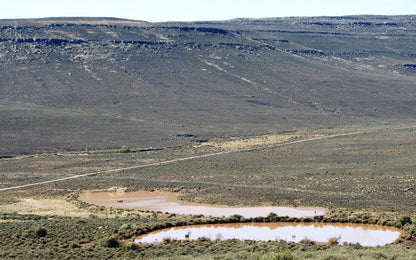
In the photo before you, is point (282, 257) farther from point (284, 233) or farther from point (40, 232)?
point (40, 232)

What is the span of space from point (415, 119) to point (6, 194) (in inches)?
2840

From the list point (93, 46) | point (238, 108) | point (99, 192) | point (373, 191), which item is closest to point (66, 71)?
point (93, 46)

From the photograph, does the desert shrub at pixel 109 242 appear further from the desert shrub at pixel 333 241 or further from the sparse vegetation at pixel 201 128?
the desert shrub at pixel 333 241

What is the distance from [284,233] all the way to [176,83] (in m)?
90.4

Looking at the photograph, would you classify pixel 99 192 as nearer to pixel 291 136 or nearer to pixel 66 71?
pixel 291 136

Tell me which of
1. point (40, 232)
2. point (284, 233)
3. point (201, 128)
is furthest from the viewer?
point (201, 128)

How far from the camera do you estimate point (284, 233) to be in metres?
A: 35.0

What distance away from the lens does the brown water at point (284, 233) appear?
33.3m

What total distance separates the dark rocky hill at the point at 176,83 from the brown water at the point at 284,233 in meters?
49.0

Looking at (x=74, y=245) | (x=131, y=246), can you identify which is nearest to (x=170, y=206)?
(x=74, y=245)

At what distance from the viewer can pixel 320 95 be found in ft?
406

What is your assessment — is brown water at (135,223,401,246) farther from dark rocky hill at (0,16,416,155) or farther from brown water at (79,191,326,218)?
dark rocky hill at (0,16,416,155)

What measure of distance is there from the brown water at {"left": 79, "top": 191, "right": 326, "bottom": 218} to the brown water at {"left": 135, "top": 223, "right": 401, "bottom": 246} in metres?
5.64

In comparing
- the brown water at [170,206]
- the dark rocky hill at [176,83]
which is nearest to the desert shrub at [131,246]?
the brown water at [170,206]
